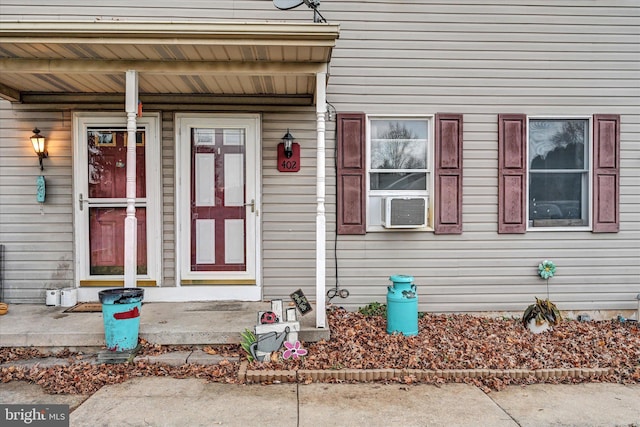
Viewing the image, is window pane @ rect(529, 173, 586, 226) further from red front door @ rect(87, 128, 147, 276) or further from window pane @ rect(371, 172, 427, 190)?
red front door @ rect(87, 128, 147, 276)

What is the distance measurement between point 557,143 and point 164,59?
4.64 meters

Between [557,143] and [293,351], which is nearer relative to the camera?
[293,351]

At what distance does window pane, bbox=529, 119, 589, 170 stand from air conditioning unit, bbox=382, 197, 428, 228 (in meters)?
1.55

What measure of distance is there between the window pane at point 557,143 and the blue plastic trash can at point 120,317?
4753 mm

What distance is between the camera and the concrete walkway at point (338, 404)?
3.06 m

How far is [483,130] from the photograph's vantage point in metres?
5.38

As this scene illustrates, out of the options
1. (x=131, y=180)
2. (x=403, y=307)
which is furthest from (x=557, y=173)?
(x=131, y=180)

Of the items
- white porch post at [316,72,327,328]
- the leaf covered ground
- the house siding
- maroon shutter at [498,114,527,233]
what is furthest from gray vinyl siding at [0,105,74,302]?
maroon shutter at [498,114,527,233]

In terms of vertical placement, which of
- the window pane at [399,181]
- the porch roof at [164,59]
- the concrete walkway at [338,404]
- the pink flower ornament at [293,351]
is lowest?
the concrete walkway at [338,404]

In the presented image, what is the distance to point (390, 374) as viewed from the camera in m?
3.71

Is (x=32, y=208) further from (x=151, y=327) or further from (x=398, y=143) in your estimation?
(x=398, y=143)

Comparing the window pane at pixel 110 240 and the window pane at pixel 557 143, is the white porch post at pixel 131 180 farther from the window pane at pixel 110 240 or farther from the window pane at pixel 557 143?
the window pane at pixel 557 143

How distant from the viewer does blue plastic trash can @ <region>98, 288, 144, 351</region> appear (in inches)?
153

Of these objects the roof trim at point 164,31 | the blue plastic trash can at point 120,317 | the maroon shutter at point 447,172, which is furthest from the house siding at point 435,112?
the roof trim at point 164,31
